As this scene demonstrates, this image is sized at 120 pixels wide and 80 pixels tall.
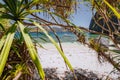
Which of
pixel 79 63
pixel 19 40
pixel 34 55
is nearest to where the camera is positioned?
pixel 34 55

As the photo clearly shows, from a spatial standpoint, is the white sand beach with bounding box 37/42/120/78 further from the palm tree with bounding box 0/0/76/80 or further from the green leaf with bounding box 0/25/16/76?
the green leaf with bounding box 0/25/16/76

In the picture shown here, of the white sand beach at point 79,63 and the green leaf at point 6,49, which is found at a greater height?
the green leaf at point 6,49

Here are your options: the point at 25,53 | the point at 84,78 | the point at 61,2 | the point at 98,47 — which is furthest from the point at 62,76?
the point at 25,53

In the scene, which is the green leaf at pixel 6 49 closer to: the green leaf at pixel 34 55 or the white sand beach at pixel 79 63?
the green leaf at pixel 34 55

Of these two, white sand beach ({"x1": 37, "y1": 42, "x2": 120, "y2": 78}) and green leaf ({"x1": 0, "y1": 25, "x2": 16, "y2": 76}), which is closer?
green leaf ({"x1": 0, "y1": 25, "x2": 16, "y2": 76})

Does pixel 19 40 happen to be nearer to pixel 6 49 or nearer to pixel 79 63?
pixel 6 49

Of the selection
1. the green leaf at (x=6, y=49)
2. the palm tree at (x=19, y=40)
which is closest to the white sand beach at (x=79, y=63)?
the palm tree at (x=19, y=40)

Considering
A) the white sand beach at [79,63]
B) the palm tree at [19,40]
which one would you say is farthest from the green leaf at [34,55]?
the white sand beach at [79,63]

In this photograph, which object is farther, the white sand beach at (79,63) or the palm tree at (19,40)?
the white sand beach at (79,63)

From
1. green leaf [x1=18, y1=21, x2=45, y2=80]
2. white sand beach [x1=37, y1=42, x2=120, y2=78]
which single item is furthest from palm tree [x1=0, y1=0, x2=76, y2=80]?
white sand beach [x1=37, y1=42, x2=120, y2=78]

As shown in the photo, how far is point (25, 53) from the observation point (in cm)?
192

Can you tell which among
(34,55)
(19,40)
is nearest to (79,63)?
(19,40)

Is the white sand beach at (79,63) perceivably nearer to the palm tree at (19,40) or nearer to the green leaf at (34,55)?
the palm tree at (19,40)

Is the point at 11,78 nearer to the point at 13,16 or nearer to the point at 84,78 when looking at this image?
the point at 13,16
